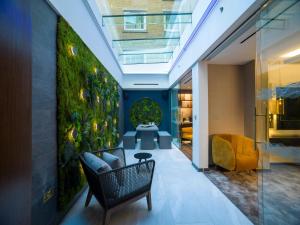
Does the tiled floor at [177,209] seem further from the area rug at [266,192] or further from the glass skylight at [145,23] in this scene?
the glass skylight at [145,23]

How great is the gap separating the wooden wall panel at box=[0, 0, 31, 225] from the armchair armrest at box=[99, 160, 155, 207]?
106cm

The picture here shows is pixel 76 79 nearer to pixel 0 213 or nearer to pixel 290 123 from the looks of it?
pixel 0 213

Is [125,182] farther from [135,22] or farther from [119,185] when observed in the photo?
[135,22]

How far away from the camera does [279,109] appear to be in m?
2.80

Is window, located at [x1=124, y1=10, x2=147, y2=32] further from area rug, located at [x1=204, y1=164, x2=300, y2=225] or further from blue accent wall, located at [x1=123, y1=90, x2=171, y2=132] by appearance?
blue accent wall, located at [x1=123, y1=90, x2=171, y2=132]

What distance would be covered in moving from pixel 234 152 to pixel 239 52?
2.02 m

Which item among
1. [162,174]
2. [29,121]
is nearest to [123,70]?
[162,174]

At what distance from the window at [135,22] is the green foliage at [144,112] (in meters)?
4.47

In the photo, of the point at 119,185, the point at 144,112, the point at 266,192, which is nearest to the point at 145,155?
the point at 119,185

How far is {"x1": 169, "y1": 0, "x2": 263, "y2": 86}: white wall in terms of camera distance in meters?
2.14

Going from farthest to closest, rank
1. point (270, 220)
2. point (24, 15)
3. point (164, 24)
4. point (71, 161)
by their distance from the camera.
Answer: point (164, 24)
point (71, 161)
point (270, 220)
point (24, 15)

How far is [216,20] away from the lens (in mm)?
2908

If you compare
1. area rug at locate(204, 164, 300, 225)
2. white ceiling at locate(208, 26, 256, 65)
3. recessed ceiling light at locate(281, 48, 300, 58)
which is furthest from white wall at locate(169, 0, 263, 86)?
area rug at locate(204, 164, 300, 225)

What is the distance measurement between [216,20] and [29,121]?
9.67 ft
